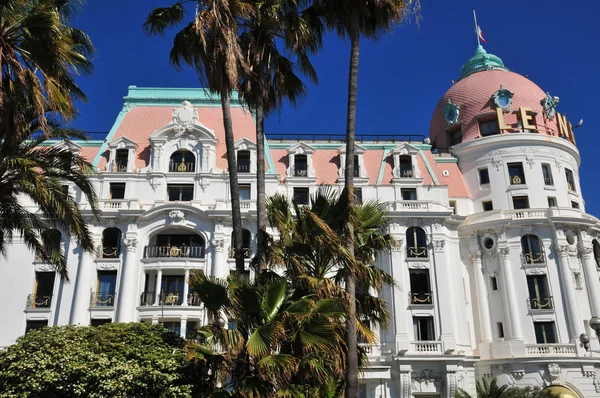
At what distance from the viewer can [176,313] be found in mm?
37250

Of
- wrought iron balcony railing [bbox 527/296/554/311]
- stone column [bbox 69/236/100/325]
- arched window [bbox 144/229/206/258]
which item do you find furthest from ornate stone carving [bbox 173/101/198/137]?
wrought iron balcony railing [bbox 527/296/554/311]

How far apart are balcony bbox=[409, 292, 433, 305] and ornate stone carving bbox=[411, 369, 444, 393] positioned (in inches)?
185

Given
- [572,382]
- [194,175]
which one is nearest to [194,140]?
[194,175]

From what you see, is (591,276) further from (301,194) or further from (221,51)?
(221,51)

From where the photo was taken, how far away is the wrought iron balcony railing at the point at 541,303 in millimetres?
41062

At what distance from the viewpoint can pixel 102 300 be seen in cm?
3872

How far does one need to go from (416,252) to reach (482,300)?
6404 mm

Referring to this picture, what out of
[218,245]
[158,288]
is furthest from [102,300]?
[218,245]

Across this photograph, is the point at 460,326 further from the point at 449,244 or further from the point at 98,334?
the point at 98,334

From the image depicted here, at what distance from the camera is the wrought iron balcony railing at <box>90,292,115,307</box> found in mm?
38438

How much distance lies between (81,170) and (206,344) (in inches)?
345

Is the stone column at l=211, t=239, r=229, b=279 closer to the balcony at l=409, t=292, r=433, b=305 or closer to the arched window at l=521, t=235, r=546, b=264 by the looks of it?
the balcony at l=409, t=292, r=433, b=305

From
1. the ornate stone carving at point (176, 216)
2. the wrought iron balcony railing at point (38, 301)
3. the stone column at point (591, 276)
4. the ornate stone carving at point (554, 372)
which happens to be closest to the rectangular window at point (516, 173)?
the stone column at point (591, 276)

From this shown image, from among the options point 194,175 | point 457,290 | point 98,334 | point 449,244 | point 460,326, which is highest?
point 194,175
